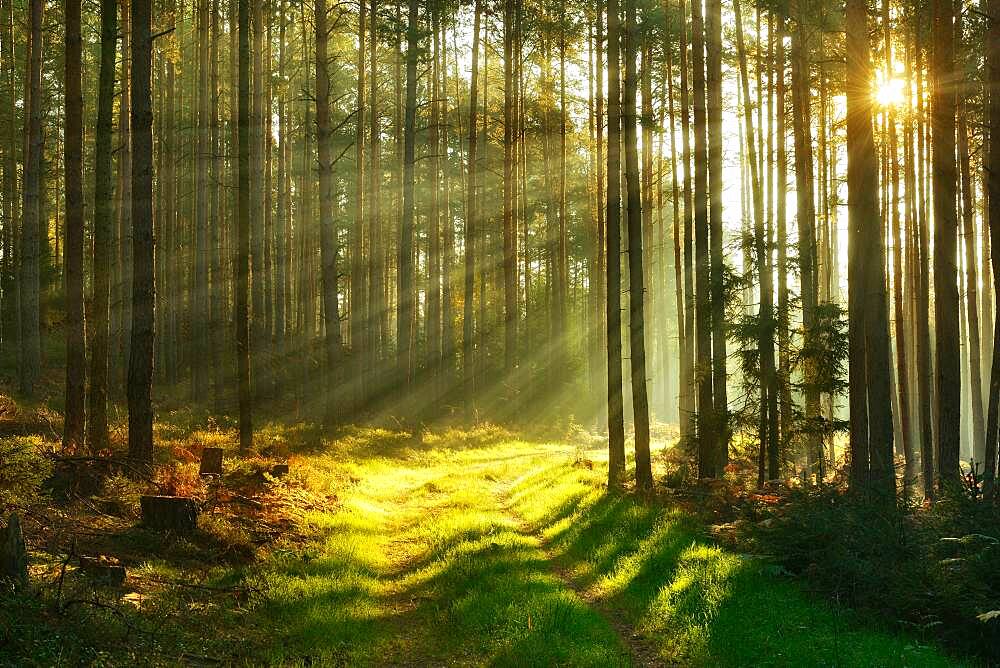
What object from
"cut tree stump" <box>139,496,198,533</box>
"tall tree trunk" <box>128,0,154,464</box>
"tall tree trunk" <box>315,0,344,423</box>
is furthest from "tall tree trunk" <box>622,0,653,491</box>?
"tall tree trunk" <box>315,0,344,423</box>

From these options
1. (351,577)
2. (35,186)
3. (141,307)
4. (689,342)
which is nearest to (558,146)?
(689,342)

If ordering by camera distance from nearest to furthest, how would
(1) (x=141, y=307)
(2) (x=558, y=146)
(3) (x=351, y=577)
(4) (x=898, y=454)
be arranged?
1. (3) (x=351, y=577)
2. (1) (x=141, y=307)
3. (4) (x=898, y=454)
4. (2) (x=558, y=146)

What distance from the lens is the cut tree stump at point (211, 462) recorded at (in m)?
11.7

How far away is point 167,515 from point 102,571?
217 cm

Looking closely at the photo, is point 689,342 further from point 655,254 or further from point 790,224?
point 655,254

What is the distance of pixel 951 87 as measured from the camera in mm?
13461

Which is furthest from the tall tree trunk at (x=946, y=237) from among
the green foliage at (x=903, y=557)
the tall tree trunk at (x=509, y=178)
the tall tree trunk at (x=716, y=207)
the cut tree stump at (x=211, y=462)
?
the tall tree trunk at (x=509, y=178)

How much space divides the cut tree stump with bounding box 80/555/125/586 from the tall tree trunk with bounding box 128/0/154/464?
16.4 ft

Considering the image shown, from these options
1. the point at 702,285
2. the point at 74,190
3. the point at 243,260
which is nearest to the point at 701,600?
the point at 702,285

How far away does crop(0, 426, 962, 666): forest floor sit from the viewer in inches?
218

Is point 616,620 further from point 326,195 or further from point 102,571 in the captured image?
point 326,195

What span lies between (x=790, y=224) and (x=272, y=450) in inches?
585

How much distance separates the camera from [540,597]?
23.6 feet

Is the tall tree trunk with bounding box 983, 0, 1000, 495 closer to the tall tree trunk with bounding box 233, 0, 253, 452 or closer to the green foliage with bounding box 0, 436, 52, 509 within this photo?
the green foliage with bounding box 0, 436, 52, 509
